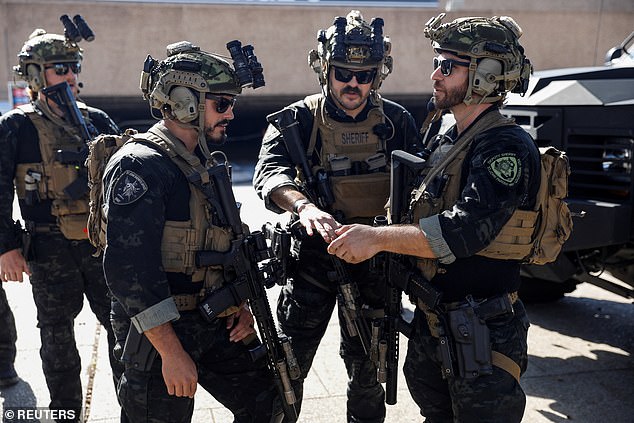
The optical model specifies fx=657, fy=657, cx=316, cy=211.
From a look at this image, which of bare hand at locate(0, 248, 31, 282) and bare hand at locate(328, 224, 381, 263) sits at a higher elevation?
bare hand at locate(328, 224, 381, 263)

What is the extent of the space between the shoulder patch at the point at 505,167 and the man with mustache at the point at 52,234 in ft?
7.63

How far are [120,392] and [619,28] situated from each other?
18.2 meters

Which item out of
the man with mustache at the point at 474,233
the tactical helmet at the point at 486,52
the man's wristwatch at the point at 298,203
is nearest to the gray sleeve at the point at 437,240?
the man with mustache at the point at 474,233

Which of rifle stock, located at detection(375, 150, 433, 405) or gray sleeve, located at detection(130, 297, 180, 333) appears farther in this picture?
rifle stock, located at detection(375, 150, 433, 405)

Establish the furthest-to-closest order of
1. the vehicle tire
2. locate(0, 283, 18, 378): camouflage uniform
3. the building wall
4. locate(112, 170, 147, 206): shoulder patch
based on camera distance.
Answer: the building wall < the vehicle tire < locate(0, 283, 18, 378): camouflage uniform < locate(112, 170, 147, 206): shoulder patch

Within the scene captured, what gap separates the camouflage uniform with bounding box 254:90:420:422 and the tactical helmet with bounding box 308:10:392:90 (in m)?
0.25

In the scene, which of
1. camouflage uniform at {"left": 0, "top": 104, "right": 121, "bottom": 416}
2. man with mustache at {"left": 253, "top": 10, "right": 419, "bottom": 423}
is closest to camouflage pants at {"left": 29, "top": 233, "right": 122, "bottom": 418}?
camouflage uniform at {"left": 0, "top": 104, "right": 121, "bottom": 416}

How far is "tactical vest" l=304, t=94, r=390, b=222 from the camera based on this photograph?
3.36 m

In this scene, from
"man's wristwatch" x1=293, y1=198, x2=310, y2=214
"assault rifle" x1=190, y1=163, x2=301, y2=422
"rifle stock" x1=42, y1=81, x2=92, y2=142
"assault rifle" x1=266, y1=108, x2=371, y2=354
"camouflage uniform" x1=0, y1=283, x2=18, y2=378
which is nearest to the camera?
"assault rifle" x1=190, y1=163, x2=301, y2=422

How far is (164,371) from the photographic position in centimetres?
252

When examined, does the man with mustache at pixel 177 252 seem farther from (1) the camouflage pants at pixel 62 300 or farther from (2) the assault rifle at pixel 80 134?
(2) the assault rifle at pixel 80 134

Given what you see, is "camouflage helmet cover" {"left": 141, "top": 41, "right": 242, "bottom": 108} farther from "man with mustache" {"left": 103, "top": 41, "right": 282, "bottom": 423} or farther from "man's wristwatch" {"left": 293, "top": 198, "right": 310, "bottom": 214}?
"man's wristwatch" {"left": 293, "top": 198, "right": 310, "bottom": 214}

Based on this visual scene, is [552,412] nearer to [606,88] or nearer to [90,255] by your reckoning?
[606,88]

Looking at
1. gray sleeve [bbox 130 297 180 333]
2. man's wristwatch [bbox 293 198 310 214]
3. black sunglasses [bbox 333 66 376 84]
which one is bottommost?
gray sleeve [bbox 130 297 180 333]
